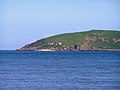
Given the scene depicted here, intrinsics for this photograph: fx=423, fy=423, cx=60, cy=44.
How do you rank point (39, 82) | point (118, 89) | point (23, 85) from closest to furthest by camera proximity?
point (118, 89), point (23, 85), point (39, 82)

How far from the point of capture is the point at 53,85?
50.2 metres

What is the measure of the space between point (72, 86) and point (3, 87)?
7.99 metres

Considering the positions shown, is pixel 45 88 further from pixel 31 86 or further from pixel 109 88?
pixel 109 88

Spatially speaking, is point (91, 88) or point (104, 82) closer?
point (91, 88)

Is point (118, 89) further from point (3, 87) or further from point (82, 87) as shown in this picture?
point (3, 87)

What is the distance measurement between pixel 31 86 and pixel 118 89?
10.1 meters

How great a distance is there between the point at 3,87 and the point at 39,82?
633cm

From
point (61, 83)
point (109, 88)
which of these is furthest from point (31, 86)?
point (109, 88)

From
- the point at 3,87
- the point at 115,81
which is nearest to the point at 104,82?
the point at 115,81

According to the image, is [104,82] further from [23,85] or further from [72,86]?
[23,85]

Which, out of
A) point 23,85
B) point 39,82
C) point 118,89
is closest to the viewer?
point 118,89

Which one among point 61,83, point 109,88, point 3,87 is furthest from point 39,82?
point 109,88

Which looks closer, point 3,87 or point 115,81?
point 3,87

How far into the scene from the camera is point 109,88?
47.7m
